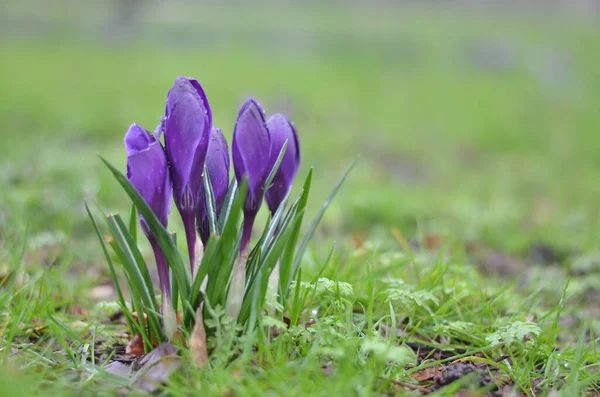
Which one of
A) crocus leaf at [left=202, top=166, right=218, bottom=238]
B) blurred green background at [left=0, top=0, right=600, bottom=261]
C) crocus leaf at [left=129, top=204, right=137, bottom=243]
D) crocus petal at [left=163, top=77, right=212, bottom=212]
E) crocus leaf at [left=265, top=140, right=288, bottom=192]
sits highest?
crocus petal at [left=163, top=77, right=212, bottom=212]

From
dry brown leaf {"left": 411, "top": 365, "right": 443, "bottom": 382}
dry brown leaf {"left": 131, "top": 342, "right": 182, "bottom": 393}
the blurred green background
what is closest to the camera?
dry brown leaf {"left": 131, "top": 342, "right": 182, "bottom": 393}

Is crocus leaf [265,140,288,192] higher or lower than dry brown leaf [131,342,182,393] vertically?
higher

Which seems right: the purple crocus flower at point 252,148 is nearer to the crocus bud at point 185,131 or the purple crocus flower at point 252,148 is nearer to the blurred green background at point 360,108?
the crocus bud at point 185,131

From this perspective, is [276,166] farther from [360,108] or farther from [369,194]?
[360,108]

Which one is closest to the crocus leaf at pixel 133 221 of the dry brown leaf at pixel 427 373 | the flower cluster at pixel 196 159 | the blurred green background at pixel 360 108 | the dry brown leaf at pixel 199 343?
the flower cluster at pixel 196 159

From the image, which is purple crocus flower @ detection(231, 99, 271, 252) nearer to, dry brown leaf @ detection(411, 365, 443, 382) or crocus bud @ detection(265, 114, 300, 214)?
crocus bud @ detection(265, 114, 300, 214)

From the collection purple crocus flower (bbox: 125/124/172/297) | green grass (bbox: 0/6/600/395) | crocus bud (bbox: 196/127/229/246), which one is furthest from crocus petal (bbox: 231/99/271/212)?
green grass (bbox: 0/6/600/395)

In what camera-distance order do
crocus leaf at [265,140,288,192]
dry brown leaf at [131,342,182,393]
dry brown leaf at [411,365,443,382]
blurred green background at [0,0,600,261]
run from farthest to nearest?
blurred green background at [0,0,600,261]
dry brown leaf at [411,365,443,382]
crocus leaf at [265,140,288,192]
dry brown leaf at [131,342,182,393]
